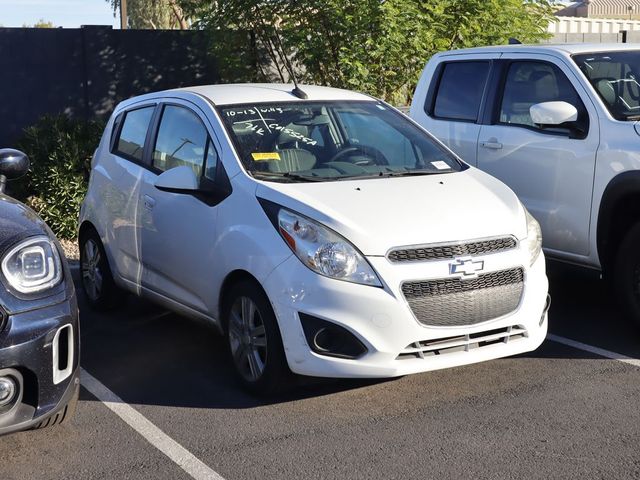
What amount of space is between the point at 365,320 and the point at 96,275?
2.99 m

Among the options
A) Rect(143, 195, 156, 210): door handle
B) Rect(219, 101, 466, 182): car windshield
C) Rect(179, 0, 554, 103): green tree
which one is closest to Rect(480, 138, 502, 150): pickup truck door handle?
Rect(219, 101, 466, 182): car windshield

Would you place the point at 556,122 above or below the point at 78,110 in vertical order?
above

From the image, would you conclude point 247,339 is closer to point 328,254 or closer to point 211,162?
point 328,254

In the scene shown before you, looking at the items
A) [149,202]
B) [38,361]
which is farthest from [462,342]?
[149,202]

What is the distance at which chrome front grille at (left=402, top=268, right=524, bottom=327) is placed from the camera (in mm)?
4988

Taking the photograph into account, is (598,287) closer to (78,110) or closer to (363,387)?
(363,387)

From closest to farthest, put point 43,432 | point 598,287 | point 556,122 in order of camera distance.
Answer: point 43,432, point 556,122, point 598,287

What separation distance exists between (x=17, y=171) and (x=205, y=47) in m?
10.6

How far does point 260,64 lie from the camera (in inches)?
576

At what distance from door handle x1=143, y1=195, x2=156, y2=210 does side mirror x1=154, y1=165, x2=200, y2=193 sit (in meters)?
0.52

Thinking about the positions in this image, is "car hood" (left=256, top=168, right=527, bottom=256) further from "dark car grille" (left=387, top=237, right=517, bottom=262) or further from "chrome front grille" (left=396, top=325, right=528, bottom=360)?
"chrome front grille" (left=396, top=325, right=528, bottom=360)

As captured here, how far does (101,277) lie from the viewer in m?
7.16

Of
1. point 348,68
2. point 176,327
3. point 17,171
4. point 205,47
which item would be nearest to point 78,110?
point 205,47

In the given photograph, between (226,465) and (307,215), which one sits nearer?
(226,465)
